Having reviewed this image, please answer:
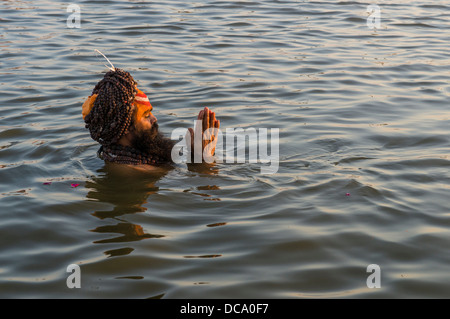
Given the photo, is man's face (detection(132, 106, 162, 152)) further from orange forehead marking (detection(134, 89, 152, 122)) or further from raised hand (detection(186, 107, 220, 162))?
raised hand (detection(186, 107, 220, 162))

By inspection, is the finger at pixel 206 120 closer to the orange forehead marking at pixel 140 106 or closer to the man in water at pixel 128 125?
the man in water at pixel 128 125

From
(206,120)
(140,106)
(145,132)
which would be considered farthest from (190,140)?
(140,106)

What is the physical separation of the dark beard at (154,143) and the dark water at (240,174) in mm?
185

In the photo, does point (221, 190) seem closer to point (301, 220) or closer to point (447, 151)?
point (301, 220)

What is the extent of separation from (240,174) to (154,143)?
0.84 meters

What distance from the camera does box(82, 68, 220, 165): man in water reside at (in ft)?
16.9

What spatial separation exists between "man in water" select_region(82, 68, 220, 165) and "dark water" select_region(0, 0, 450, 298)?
0.19 m

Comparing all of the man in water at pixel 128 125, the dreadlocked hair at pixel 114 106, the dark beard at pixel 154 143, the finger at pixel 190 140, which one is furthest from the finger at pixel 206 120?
the dreadlocked hair at pixel 114 106

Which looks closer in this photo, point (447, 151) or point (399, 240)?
point (399, 240)

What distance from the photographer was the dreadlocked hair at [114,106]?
514 cm

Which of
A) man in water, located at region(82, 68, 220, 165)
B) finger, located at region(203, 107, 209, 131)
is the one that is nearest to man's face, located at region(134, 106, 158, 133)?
man in water, located at region(82, 68, 220, 165)

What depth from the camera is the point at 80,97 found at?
7.88 metres

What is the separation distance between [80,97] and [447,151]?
4.64 meters
